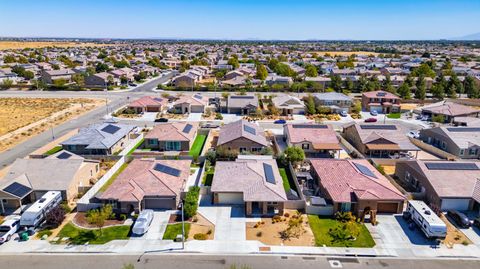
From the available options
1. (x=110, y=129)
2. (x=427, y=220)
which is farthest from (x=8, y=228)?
(x=427, y=220)

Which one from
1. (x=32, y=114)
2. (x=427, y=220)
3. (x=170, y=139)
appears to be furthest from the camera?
(x=32, y=114)

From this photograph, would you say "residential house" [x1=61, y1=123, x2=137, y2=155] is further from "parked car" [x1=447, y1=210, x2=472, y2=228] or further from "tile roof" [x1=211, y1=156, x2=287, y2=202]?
A: "parked car" [x1=447, y1=210, x2=472, y2=228]

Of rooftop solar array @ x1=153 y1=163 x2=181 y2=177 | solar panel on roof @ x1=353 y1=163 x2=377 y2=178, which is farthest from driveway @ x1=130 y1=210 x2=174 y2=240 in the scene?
solar panel on roof @ x1=353 y1=163 x2=377 y2=178

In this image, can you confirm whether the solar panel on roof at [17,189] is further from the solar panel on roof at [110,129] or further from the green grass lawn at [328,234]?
the green grass lawn at [328,234]

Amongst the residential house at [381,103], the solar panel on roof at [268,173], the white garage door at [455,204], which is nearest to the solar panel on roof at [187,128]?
the solar panel on roof at [268,173]

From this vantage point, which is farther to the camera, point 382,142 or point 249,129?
point 249,129

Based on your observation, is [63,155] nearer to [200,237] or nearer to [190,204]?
[190,204]

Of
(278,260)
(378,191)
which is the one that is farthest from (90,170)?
(378,191)
